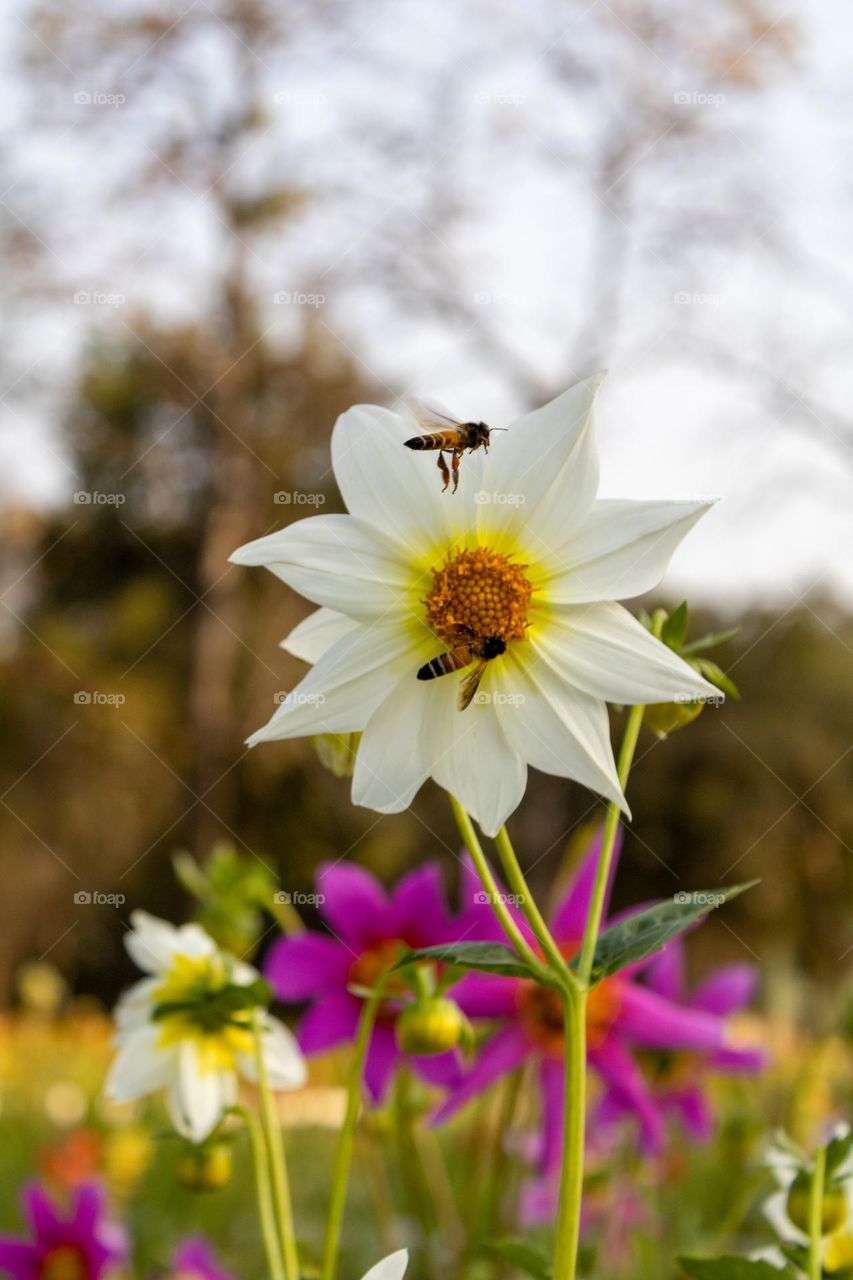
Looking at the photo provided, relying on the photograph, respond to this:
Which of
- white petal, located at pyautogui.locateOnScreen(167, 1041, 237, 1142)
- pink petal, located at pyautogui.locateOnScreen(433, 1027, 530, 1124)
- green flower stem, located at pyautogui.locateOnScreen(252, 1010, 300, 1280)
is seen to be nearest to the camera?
green flower stem, located at pyautogui.locateOnScreen(252, 1010, 300, 1280)

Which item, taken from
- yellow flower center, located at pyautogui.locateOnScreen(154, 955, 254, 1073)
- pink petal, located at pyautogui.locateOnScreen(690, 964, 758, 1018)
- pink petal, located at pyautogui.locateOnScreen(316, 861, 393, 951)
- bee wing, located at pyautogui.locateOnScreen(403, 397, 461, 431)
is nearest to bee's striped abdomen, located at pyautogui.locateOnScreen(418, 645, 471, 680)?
bee wing, located at pyautogui.locateOnScreen(403, 397, 461, 431)

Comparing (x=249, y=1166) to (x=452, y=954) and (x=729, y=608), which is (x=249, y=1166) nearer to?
(x=452, y=954)

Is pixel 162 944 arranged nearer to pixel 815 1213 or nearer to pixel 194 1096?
pixel 194 1096

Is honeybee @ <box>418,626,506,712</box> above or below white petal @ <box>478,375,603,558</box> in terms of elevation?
below

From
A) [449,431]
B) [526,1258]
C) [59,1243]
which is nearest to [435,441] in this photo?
[449,431]

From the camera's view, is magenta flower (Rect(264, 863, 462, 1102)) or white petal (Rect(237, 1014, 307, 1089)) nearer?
white petal (Rect(237, 1014, 307, 1089))

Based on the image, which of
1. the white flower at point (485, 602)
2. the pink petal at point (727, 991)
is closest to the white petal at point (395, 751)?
the white flower at point (485, 602)

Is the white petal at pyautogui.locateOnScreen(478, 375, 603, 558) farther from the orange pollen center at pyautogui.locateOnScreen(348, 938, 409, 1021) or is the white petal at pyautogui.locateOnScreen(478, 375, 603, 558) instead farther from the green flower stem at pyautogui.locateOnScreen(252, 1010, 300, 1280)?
the orange pollen center at pyautogui.locateOnScreen(348, 938, 409, 1021)
